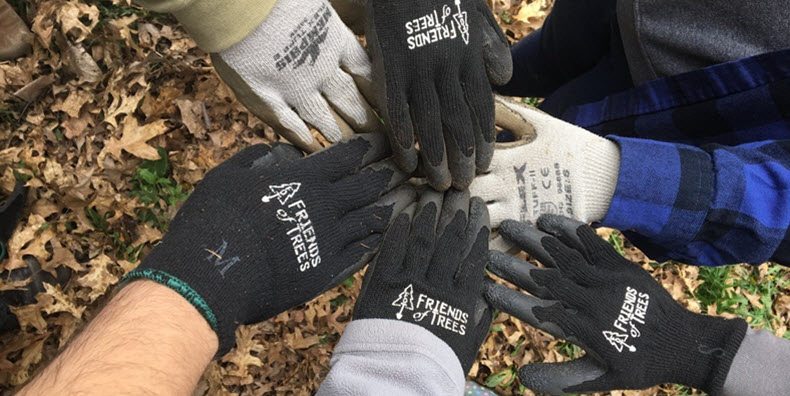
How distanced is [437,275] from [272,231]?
531mm

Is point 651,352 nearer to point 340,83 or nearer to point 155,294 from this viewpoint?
point 340,83

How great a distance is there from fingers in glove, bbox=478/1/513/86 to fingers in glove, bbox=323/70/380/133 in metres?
0.42

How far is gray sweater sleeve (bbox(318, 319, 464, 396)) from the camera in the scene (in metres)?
1.31

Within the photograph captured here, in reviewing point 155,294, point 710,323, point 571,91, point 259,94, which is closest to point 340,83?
point 259,94

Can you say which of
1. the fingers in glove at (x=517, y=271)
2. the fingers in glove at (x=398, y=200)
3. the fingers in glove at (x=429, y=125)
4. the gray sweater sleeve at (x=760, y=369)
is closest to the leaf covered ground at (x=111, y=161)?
the fingers in glove at (x=398, y=200)

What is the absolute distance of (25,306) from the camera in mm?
2416

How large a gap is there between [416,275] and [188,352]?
0.68 meters

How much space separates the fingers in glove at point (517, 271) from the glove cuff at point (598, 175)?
29 centimetres

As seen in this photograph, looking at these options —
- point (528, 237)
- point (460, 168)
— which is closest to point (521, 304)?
point (528, 237)

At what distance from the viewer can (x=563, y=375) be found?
159 centimetres

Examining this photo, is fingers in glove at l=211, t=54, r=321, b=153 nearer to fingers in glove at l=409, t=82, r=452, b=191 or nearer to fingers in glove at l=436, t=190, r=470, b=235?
fingers in glove at l=409, t=82, r=452, b=191

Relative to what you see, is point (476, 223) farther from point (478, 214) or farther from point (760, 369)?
point (760, 369)

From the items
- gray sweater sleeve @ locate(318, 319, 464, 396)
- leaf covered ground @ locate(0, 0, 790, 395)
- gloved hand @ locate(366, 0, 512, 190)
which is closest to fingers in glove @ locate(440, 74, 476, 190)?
gloved hand @ locate(366, 0, 512, 190)

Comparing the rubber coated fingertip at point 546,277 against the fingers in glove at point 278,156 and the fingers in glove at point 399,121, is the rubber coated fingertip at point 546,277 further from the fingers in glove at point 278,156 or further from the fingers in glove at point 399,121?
the fingers in glove at point 278,156
